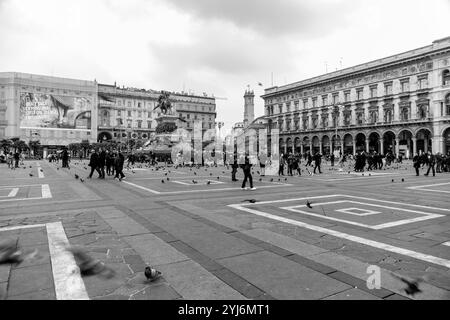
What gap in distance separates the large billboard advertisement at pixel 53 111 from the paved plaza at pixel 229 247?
81815mm

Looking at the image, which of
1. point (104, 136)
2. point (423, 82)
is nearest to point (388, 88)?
point (423, 82)

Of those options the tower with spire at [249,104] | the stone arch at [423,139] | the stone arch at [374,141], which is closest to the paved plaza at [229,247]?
the stone arch at [423,139]

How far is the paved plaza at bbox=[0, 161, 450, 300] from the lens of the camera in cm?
372

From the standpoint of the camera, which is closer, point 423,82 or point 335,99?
point 423,82

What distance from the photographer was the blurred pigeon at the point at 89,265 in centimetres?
416

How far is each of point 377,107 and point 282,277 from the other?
64.7 metres

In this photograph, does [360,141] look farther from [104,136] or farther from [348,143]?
[104,136]

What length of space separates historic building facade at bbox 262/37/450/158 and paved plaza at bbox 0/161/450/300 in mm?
50721

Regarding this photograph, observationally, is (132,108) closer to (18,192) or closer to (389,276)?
(18,192)

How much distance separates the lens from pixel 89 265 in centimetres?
445

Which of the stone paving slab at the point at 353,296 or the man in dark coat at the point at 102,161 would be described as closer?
the stone paving slab at the point at 353,296

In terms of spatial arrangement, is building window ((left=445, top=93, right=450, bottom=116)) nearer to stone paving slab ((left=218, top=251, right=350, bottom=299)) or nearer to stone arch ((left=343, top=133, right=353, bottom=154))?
stone arch ((left=343, top=133, right=353, bottom=154))

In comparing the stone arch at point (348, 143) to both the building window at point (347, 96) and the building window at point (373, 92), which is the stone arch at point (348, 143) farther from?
the building window at point (373, 92)

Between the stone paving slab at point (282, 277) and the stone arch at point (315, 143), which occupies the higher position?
the stone arch at point (315, 143)
